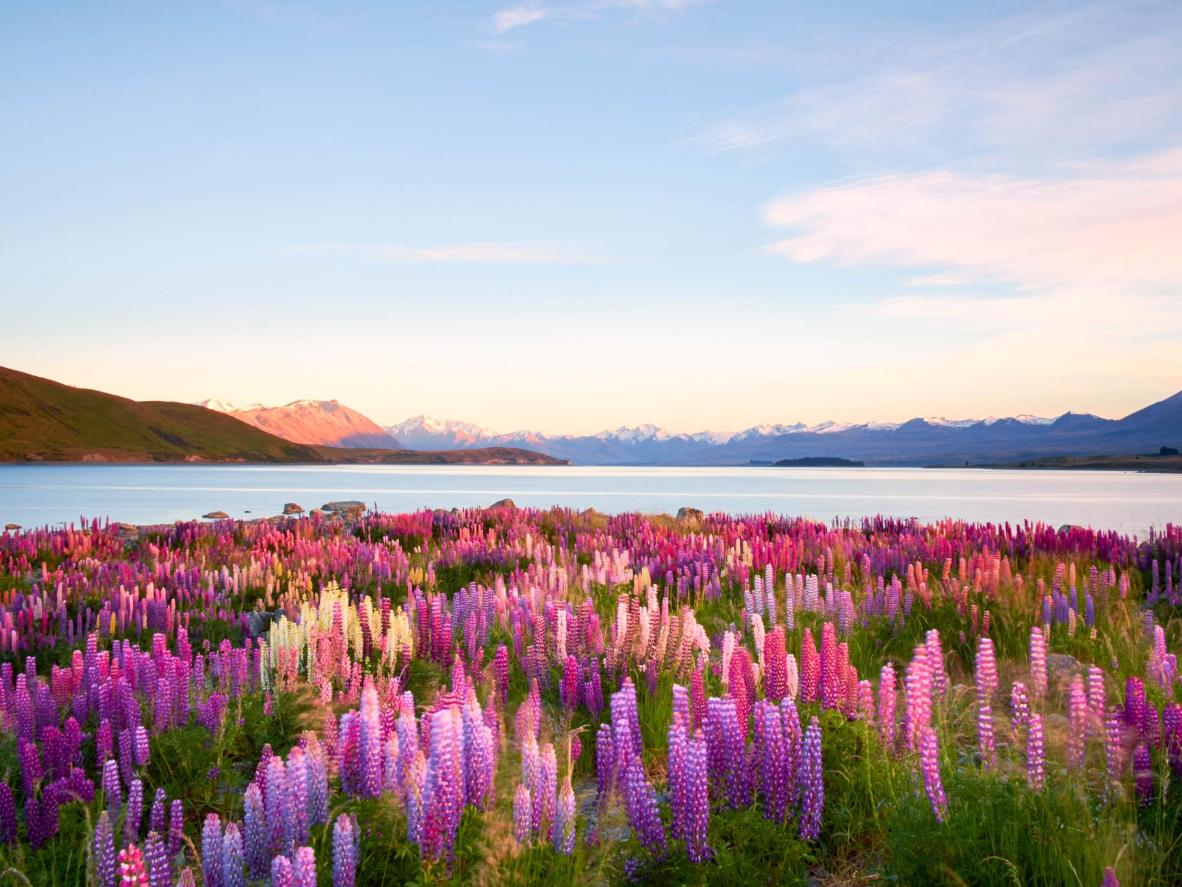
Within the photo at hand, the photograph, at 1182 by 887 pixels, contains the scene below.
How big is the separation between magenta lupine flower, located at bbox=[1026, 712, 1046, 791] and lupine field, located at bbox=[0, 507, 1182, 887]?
0.06 feet

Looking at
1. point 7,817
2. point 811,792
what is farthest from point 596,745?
point 7,817

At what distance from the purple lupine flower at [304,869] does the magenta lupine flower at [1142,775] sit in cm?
400

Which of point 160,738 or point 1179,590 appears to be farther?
point 1179,590

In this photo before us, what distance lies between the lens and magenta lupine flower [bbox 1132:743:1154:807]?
4492 millimetres

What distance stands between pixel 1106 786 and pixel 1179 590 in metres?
7.88

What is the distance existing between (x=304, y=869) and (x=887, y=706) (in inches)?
125

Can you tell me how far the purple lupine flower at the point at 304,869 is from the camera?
10.4 ft

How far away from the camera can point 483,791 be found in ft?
13.7

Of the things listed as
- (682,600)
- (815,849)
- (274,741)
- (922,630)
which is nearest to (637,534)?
(682,600)

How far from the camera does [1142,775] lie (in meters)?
4.50

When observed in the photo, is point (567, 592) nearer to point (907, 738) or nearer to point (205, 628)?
point (205, 628)

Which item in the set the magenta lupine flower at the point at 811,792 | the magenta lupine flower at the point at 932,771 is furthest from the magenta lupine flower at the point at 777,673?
the magenta lupine flower at the point at 932,771

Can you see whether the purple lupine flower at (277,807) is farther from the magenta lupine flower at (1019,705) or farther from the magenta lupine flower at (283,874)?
the magenta lupine flower at (1019,705)

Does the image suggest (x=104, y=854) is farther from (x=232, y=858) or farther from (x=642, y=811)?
(x=642, y=811)
